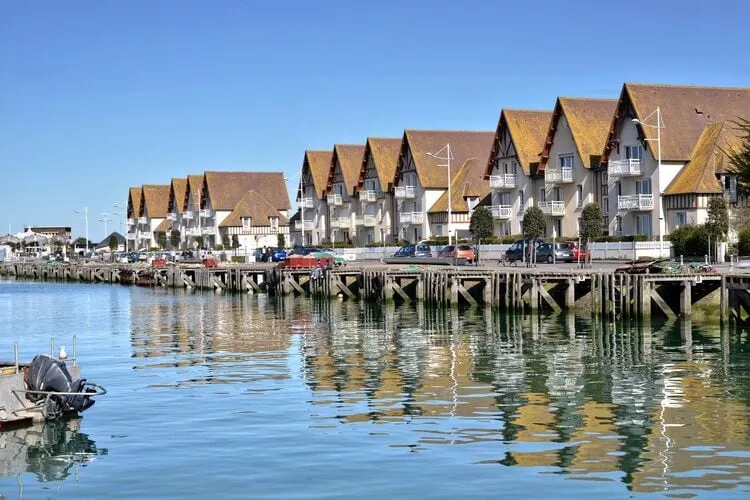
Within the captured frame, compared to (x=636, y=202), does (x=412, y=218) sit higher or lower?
higher

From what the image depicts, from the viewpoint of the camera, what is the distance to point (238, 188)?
151000 millimetres

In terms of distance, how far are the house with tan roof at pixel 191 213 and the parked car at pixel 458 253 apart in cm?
7737

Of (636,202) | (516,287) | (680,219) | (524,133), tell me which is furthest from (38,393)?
(524,133)

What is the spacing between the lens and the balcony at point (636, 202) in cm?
7956

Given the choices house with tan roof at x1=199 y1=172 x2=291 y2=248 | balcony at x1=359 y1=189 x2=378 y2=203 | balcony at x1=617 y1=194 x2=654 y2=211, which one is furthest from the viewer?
house with tan roof at x1=199 y1=172 x2=291 y2=248

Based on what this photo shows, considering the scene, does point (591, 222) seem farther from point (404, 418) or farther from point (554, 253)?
point (404, 418)

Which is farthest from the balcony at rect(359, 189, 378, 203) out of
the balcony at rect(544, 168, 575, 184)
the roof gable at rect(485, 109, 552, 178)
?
the balcony at rect(544, 168, 575, 184)

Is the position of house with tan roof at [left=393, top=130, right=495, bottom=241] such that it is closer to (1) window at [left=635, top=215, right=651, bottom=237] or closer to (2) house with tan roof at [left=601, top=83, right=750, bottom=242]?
(2) house with tan roof at [left=601, top=83, right=750, bottom=242]

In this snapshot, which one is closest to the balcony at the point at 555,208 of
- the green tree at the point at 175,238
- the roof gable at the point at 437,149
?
the roof gable at the point at 437,149

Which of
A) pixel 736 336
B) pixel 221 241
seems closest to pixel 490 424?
pixel 736 336

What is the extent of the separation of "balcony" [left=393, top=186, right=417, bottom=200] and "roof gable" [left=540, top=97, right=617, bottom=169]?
20.4m

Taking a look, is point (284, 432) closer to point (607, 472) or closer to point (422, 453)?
point (422, 453)

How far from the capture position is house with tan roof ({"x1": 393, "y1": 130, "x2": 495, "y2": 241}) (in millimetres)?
105375

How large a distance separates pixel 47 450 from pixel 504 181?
2917 inches
